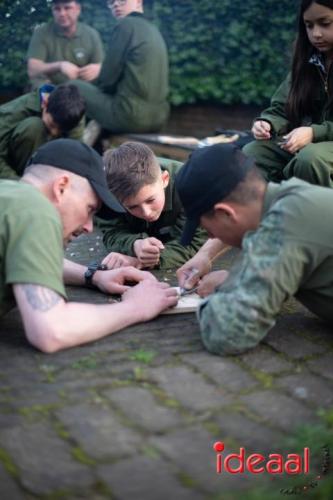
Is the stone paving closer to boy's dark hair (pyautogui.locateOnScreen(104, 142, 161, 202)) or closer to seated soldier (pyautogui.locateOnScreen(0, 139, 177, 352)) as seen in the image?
seated soldier (pyautogui.locateOnScreen(0, 139, 177, 352))

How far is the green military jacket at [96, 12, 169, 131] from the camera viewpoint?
8.48 meters

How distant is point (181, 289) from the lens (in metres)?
3.91

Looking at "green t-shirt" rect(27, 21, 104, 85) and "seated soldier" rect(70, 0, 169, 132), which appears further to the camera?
"green t-shirt" rect(27, 21, 104, 85)

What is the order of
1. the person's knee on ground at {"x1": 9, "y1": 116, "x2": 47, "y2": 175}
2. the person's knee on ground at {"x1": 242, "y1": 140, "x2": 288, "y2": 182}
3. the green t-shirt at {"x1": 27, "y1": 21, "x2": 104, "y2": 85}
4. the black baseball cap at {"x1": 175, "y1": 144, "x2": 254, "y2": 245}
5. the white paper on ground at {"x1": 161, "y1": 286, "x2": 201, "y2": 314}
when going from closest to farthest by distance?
the black baseball cap at {"x1": 175, "y1": 144, "x2": 254, "y2": 245}, the white paper on ground at {"x1": 161, "y1": 286, "x2": 201, "y2": 314}, the person's knee on ground at {"x1": 242, "y1": 140, "x2": 288, "y2": 182}, the person's knee on ground at {"x1": 9, "y1": 116, "x2": 47, "y2": 175}, the green t-shirt at {"x1": 27, "y1": 21, "x2": 104, "y2": 85}

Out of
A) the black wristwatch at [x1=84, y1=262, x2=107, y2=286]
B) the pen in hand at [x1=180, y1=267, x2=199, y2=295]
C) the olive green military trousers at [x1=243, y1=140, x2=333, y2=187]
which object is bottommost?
the black wristwatch at [x1=84, y1=262, x2=107, y2=286]

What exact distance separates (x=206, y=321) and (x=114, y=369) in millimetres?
441

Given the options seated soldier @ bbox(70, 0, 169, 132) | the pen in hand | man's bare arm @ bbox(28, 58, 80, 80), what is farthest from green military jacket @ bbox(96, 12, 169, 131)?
the pen in hand

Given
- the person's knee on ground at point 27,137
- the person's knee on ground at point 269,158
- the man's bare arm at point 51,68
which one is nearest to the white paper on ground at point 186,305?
the person's knee on ground at point 269,158

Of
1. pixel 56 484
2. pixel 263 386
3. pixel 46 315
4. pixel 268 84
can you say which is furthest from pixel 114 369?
pixel 268 84

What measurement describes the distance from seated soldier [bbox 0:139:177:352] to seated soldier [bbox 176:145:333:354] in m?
0.43

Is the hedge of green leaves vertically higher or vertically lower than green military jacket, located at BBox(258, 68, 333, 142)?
lower

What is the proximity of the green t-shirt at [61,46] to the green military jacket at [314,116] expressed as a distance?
4.83 metres

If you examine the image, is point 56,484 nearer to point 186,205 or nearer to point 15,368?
point 15,368

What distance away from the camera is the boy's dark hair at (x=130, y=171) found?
169 inches
